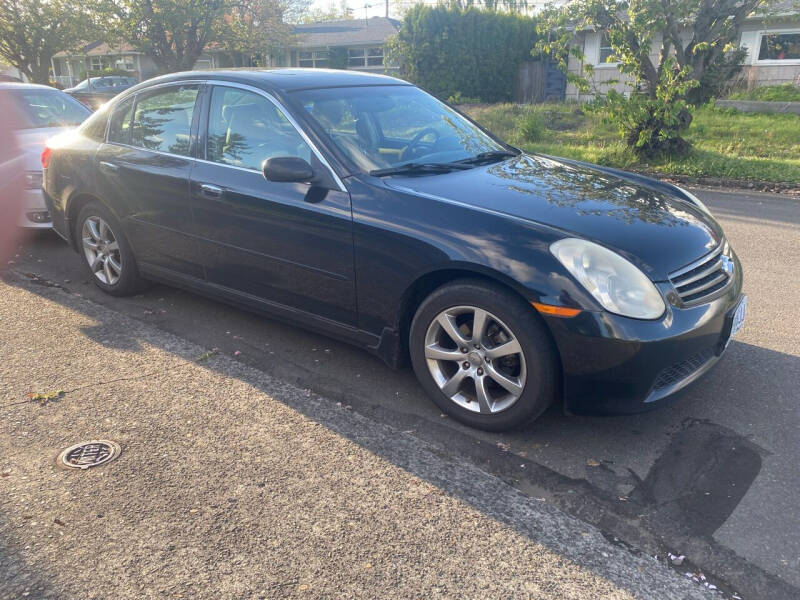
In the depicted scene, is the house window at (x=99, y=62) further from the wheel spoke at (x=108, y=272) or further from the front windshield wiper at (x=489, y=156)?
the front windshield wiper at (x=489, y=156)

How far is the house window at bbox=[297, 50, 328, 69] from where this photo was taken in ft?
131

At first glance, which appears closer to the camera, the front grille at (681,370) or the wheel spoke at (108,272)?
the front grille at (681,370)

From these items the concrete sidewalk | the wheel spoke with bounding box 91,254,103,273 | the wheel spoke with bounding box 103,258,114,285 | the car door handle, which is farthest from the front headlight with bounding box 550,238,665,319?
the wheel spoke with bounding box 91,254,103,273

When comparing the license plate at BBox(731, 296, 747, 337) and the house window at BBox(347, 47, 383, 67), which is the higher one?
the house window at BBox(347, 47, 383, 67)

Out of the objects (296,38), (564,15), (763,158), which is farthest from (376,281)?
(296,38)

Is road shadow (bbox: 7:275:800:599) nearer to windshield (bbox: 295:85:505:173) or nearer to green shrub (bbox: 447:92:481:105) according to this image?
windshield (bbox: 295:85:505:173)

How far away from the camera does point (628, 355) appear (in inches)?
117

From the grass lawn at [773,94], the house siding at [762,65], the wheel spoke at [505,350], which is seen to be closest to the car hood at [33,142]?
the wheel spoke at [505,350]

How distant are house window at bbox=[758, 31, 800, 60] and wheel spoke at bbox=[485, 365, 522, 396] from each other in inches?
894

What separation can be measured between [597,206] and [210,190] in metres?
2.37

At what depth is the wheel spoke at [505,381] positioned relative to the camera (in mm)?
3225

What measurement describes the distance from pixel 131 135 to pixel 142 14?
22.9m

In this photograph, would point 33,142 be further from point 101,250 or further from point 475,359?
point 475,359

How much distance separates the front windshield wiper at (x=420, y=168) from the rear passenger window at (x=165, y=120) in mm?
1525
